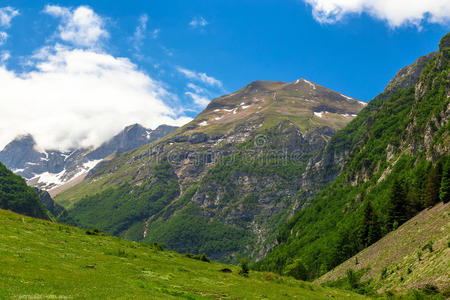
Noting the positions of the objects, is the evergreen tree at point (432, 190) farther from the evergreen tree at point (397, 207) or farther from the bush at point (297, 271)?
the bush at point (297, 271)

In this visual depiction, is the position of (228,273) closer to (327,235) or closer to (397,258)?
(397,258)

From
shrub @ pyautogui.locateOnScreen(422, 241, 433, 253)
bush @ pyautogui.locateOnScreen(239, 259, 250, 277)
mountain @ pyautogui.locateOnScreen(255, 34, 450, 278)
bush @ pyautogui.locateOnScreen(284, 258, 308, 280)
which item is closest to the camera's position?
shrub @ pyautogui.locateOnScreen(422, 241, 433, 253)

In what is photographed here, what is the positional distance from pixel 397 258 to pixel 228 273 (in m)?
25.6

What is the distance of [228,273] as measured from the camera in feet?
143

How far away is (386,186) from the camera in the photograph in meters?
124

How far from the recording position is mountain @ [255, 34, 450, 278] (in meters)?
76.0

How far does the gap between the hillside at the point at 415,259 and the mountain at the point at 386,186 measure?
13803mm

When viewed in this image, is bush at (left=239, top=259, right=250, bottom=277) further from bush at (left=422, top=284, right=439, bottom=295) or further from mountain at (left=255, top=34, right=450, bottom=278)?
mountain at (left=255, top=34, right=450, bottom=278)

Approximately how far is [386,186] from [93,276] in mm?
124602

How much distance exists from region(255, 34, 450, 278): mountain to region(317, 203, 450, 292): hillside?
45.3 ft

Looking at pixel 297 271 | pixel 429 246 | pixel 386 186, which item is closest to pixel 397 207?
pixel 297 271

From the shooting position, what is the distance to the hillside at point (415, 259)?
33862mm

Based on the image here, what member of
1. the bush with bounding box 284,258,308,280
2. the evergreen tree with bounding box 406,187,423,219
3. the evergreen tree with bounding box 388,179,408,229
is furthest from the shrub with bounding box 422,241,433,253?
the bush with bounding box 284,258,308,280

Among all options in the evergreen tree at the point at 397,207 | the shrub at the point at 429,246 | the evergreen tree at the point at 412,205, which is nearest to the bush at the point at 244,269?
the shrub at the point at 429,246
